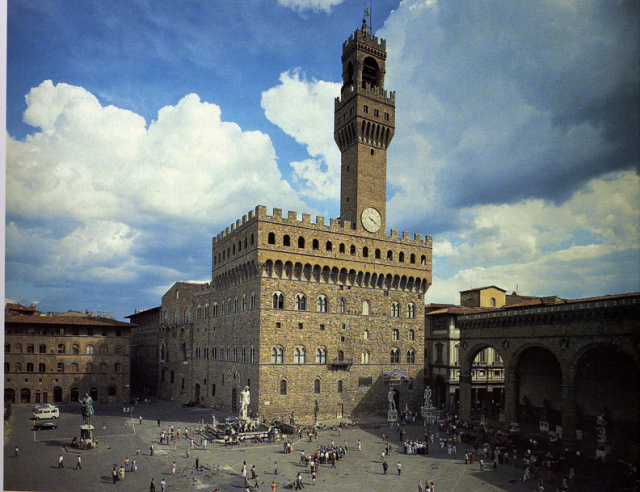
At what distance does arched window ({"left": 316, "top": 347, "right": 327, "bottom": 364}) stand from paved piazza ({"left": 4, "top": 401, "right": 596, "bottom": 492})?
4.68 metres

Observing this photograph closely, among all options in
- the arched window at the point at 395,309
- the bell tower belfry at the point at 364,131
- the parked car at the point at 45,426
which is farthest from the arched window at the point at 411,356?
the parked car at the point at 45,426

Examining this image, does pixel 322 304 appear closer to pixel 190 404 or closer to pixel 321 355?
pixel 321 355

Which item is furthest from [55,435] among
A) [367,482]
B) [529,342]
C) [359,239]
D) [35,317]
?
[529,342]

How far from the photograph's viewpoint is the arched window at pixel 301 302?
32.3 m

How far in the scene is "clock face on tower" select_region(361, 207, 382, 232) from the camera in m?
35.3

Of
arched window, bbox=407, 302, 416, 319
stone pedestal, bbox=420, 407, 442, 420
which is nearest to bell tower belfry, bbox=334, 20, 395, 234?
arched window, bbox=407, 302, 416, 319

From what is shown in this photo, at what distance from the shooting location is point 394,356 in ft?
118

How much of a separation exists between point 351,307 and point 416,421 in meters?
9.42

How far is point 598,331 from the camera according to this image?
2345 centimetres

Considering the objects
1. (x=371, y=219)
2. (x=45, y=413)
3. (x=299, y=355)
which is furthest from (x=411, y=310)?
(x=45, y=413)

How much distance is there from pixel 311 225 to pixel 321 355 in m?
8.94

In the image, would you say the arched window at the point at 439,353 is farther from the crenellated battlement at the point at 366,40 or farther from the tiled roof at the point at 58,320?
the tiled roof at the point at 58,320

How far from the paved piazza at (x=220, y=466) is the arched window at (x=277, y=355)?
521 centimetres

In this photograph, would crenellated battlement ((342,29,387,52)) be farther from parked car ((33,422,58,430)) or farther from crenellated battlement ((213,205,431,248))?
parked car ((33,422,58,430))
